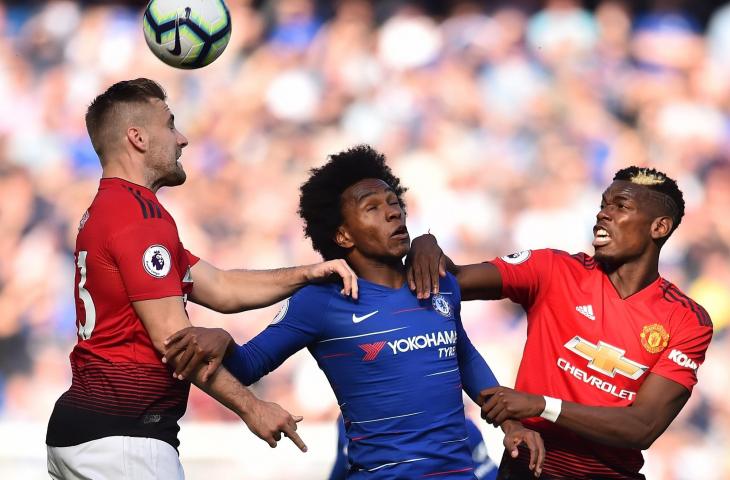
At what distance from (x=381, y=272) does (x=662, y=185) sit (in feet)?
4.75

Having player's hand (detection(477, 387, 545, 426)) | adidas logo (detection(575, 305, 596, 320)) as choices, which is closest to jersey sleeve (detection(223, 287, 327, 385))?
player's hand (detection(477, 387, 545, 426))

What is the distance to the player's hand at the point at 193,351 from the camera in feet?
Answer: 11.5

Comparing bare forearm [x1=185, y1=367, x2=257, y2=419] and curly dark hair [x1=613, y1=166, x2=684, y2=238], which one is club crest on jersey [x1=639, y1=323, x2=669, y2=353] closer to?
curly dark hair [x1=613, y1=166, x2=684, y2=238]

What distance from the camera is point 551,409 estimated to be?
4016 mm

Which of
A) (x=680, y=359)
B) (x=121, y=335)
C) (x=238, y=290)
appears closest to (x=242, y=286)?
(x=238, y=290)

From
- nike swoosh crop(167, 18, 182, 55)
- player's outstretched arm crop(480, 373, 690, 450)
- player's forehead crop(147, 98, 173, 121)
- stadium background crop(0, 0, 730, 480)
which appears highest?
stadium background crop(0, 0, 730, 480)

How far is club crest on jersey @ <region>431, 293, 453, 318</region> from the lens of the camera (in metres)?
4.04

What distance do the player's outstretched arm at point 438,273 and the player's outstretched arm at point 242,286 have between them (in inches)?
16.9

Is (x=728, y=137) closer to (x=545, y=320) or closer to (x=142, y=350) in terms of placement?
(x=545, y=320)

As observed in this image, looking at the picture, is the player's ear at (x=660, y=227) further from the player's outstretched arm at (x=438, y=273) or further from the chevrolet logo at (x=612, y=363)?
the player's outstretched arm at (x=438, y=273)

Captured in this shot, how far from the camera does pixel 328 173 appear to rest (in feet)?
14.2

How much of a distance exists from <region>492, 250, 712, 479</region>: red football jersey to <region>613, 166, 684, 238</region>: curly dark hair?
1.05ft

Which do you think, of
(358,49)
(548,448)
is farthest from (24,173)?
(548,448)

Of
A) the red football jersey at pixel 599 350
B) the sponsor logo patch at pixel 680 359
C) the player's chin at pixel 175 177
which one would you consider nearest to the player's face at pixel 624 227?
the red football jersey at pixel 599 350
